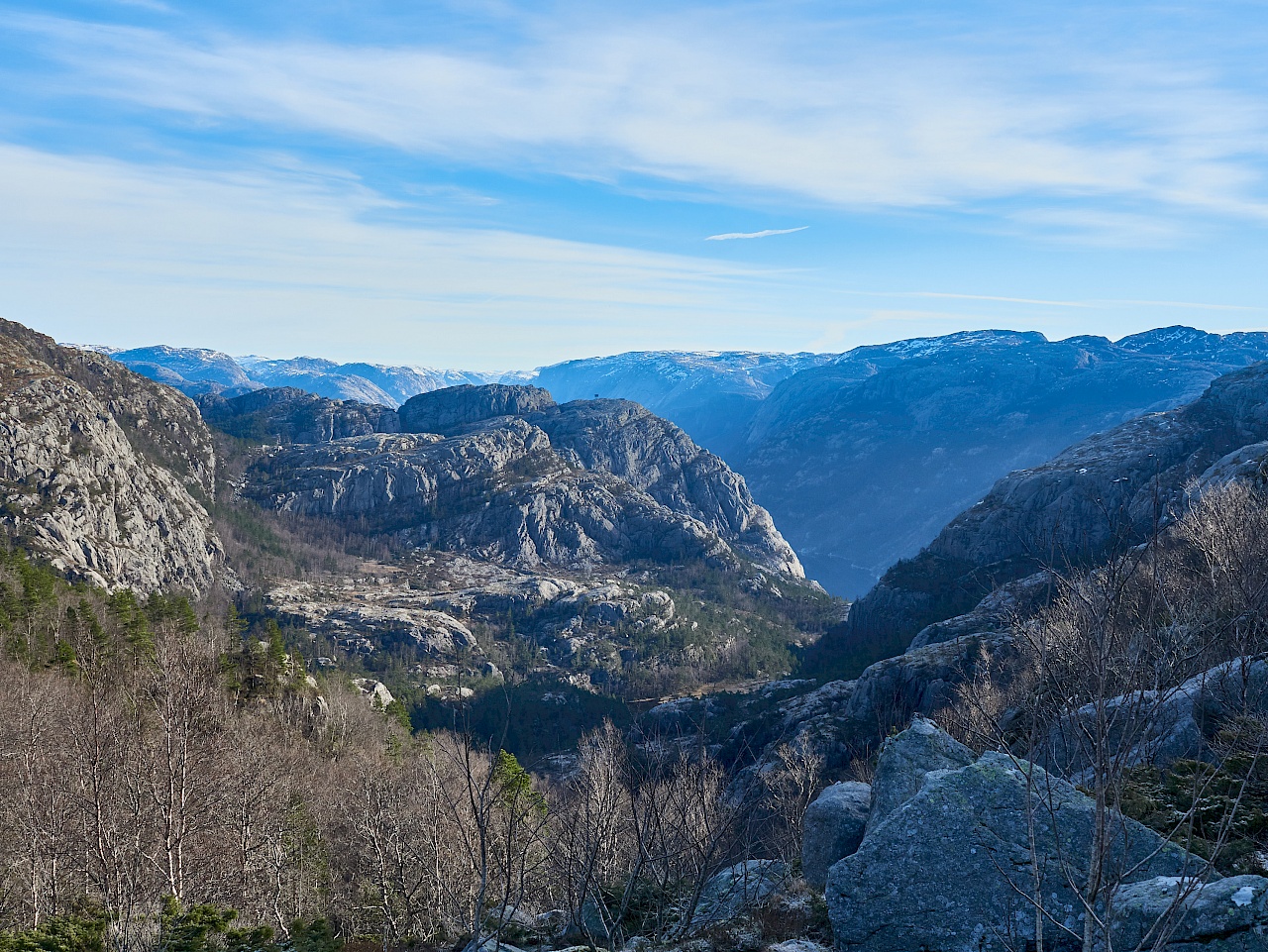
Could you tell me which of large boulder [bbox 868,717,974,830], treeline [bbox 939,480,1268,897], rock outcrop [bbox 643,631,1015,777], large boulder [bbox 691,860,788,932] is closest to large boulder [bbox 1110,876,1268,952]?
treeline [bbox 939,480,1268,897]

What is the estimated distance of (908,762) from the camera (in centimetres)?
2275

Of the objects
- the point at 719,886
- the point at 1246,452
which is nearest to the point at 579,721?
the point at 1246,452

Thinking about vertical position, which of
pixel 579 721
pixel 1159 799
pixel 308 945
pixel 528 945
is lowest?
pixel 579 721

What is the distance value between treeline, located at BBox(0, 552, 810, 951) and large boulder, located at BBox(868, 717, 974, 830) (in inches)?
178

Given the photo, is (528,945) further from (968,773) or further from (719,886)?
(968,773)

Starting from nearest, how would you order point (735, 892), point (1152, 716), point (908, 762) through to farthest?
1. point (1152, 716)
2. point (908, 762)
3. point (735, 892)

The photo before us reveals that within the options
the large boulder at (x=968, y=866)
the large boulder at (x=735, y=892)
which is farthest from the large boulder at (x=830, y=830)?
the large boulder at (x=968, y=866)

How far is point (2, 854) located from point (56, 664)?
40416 millimetres

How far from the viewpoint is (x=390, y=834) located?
46.7m

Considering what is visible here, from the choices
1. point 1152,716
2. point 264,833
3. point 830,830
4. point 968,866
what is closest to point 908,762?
point 830,830

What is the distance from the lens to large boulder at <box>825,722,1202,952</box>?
46.9 ft

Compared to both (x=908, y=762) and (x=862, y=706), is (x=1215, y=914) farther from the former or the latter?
(x=862, y=706)

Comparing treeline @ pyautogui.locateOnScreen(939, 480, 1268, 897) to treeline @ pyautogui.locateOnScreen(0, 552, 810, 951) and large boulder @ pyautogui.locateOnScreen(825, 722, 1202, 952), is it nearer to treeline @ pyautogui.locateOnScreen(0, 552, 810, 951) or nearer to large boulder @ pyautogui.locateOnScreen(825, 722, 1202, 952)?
large boulder @ pyautogui.locateOnScreen(825, 722, 1202, 952)

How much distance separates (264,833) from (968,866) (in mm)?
46120
